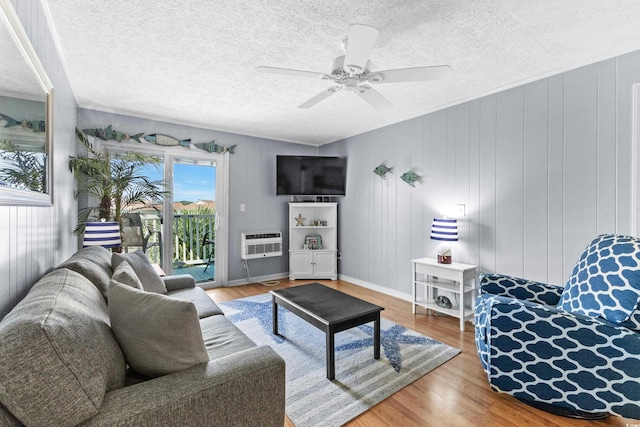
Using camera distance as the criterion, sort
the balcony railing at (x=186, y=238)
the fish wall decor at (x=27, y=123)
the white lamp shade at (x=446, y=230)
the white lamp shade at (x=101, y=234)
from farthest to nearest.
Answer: the balcony railing at (x=186, y=238) → the white lamp shade at (x=446, y=230) → the white lamp shade at (x=101, y=234) → the fish wall decor at (x=27, y=123)

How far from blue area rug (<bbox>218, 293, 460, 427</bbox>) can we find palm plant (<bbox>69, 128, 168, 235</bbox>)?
1734mm

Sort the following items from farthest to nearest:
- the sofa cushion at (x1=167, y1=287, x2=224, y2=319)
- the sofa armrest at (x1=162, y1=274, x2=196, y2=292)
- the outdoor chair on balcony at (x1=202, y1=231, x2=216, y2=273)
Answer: the outdoor chair on balcony at (x1=202, y1=231, x2=216, y2=273), the sofa armrest at (x1=162, y1=274, x2=196, y2=292), the sofa cushion at (x1=167, y1=287, x2=224, y2=319)

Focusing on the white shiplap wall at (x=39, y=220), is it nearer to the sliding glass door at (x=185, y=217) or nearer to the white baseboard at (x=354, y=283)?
the sliding glass door at (x=185, y=217)

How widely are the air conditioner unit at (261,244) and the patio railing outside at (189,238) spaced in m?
0.49

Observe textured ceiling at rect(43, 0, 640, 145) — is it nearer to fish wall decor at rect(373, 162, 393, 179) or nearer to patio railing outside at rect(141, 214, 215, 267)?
fish wall decor at rect(373, 162, 393, 179)

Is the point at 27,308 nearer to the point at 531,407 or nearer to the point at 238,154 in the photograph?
the point at 531,407

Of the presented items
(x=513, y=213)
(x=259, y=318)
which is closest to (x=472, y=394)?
(x=513, y=213)

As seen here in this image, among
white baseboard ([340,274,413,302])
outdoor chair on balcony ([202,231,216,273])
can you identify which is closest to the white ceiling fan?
white baseboard ([340,274,413,302])

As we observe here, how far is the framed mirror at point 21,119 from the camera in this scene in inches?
38.8

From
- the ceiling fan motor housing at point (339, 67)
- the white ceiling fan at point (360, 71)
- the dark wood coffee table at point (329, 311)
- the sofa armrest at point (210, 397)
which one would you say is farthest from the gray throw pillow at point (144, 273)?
the ceiling fan motor housing at point (339, 67)

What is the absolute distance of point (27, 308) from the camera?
0.93 meters

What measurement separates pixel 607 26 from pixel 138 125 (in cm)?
470

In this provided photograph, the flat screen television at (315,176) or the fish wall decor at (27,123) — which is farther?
the flat screen television at (315,176)

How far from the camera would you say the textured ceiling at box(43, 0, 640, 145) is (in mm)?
1754
